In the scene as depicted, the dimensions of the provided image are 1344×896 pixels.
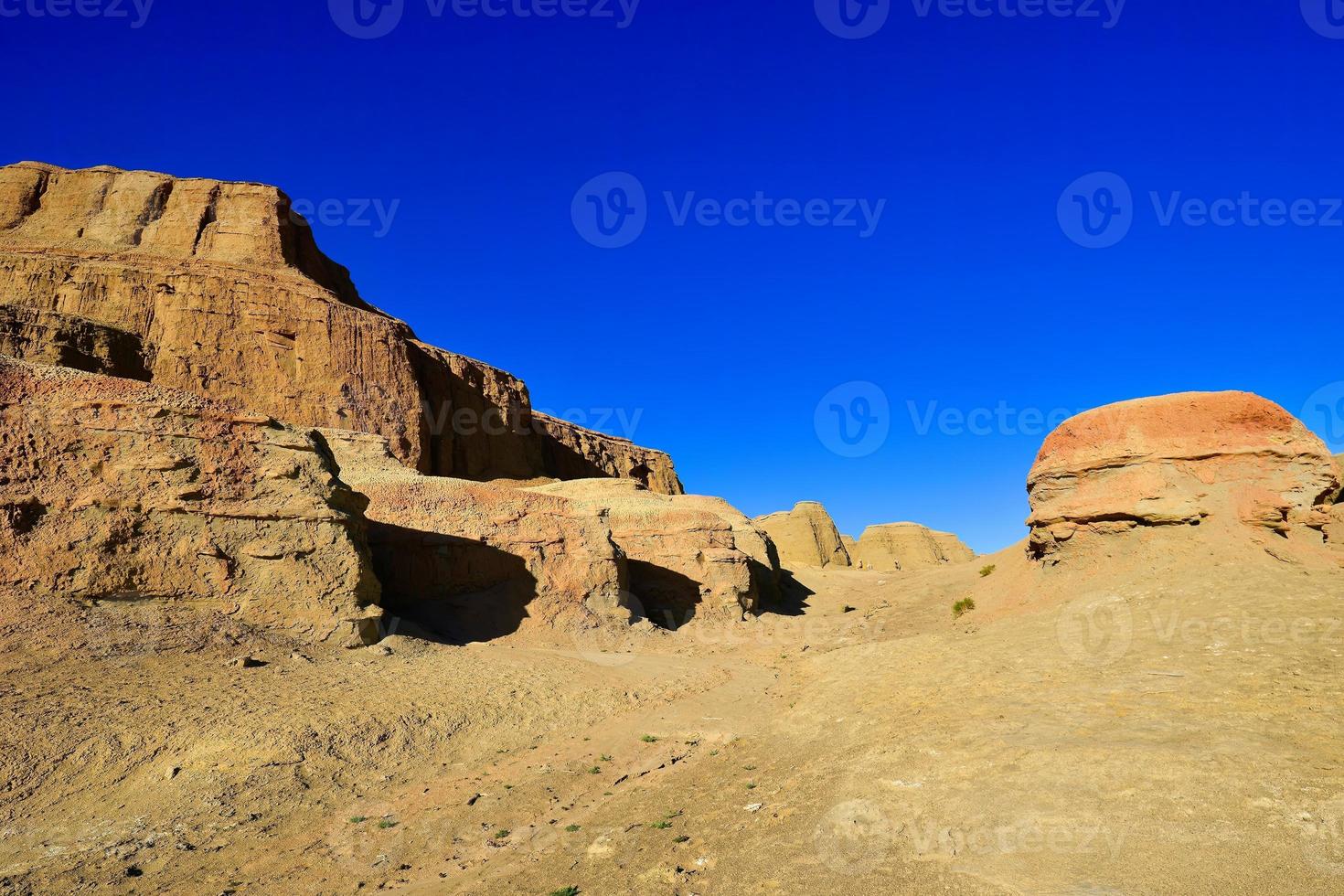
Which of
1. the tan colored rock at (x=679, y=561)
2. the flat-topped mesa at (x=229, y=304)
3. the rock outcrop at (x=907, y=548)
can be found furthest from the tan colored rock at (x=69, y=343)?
the rock outcrop at (x=907, y=548)

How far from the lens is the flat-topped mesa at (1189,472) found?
49.3ft

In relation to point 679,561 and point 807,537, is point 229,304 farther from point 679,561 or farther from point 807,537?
point 807,537

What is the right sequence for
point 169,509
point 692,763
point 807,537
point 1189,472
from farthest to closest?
1. point 807,537
2. point 1189,472
3. point 169,509
4. point 692,763

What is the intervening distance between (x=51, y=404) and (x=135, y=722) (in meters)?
6.55

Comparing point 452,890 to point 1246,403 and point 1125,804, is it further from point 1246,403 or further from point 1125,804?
point 1246,403

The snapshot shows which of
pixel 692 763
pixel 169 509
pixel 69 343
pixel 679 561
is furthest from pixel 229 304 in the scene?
pixel 692 763

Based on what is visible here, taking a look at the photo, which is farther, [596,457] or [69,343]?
[596,457]

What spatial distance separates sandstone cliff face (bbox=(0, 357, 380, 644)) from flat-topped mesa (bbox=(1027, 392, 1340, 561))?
1684 cm

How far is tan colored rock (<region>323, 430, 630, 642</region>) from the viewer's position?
16.8 metres

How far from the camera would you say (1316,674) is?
28.1ft

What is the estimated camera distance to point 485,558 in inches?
706

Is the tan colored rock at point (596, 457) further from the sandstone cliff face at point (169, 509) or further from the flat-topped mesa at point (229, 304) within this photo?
the sandstone cliff face at point (169, 509)

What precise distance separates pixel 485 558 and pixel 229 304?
2093 centimetres

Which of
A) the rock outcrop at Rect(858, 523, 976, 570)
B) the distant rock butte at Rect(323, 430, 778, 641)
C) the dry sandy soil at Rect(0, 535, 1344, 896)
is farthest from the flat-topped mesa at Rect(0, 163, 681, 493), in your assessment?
the rock outcrop at Rect(858, 523, 976, 570)
